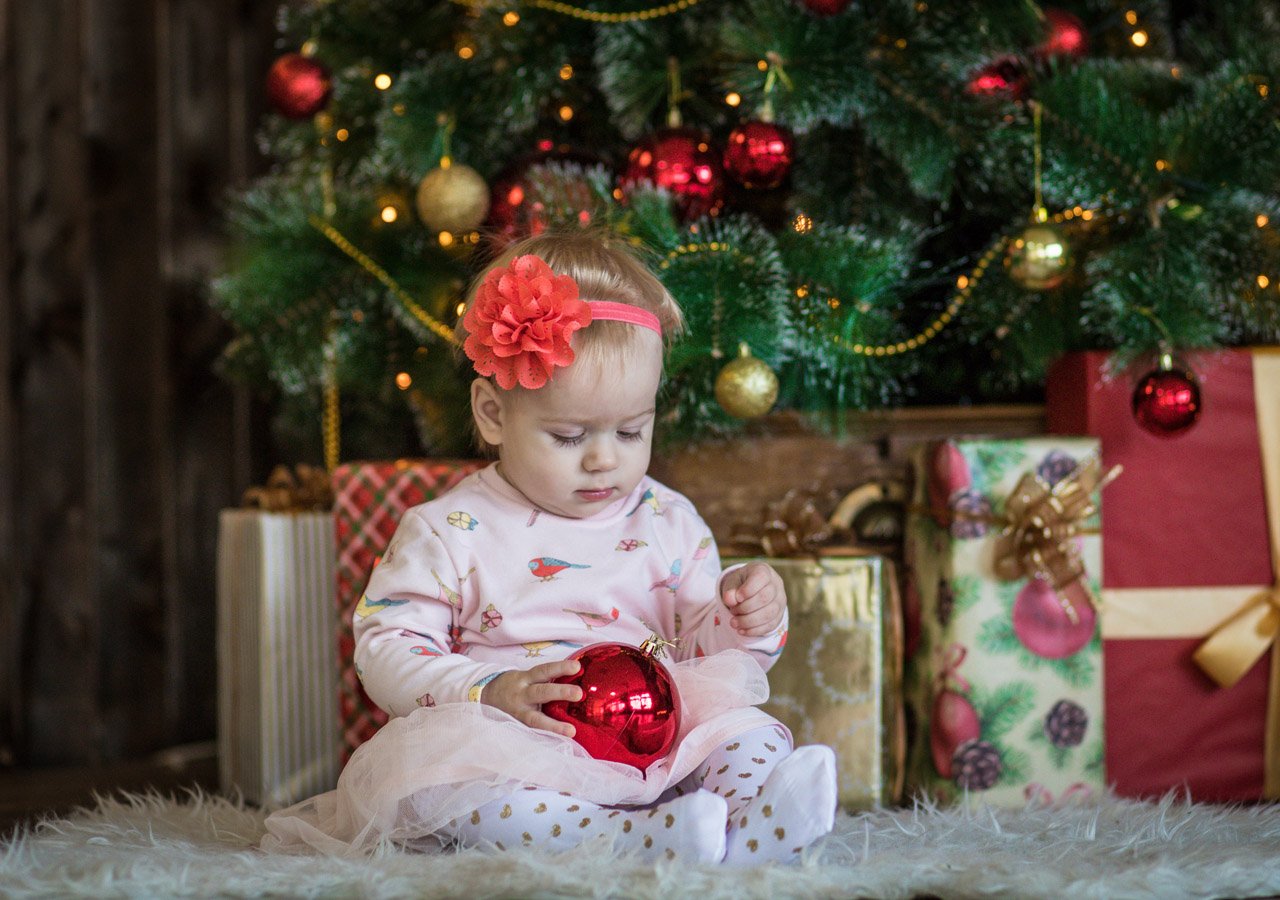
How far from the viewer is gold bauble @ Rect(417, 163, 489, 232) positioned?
4.49 ft

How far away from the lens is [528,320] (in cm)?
106

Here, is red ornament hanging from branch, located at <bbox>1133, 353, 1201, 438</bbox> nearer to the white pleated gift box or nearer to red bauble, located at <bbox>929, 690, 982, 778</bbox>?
red bauble, located at <bbox>929, 690, 982, 778</bbox>

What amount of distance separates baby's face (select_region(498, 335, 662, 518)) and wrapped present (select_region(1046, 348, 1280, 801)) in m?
0.55

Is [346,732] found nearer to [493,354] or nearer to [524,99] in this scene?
[493,354]

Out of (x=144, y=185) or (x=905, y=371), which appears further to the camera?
(x=144, y=185)

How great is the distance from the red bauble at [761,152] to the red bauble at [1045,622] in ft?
1.69

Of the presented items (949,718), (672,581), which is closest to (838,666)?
(949,718)

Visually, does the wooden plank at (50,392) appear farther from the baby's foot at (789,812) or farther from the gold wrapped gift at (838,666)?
the baby's foot at (789,812)

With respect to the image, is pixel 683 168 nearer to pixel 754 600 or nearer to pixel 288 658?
pixel 754 600

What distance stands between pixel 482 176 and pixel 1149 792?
1.05 metres

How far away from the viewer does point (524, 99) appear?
144 centimetres

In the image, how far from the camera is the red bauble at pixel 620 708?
3.10 ft

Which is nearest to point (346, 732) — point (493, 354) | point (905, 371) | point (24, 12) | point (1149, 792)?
point (493, 354)

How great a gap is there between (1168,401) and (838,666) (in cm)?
43
